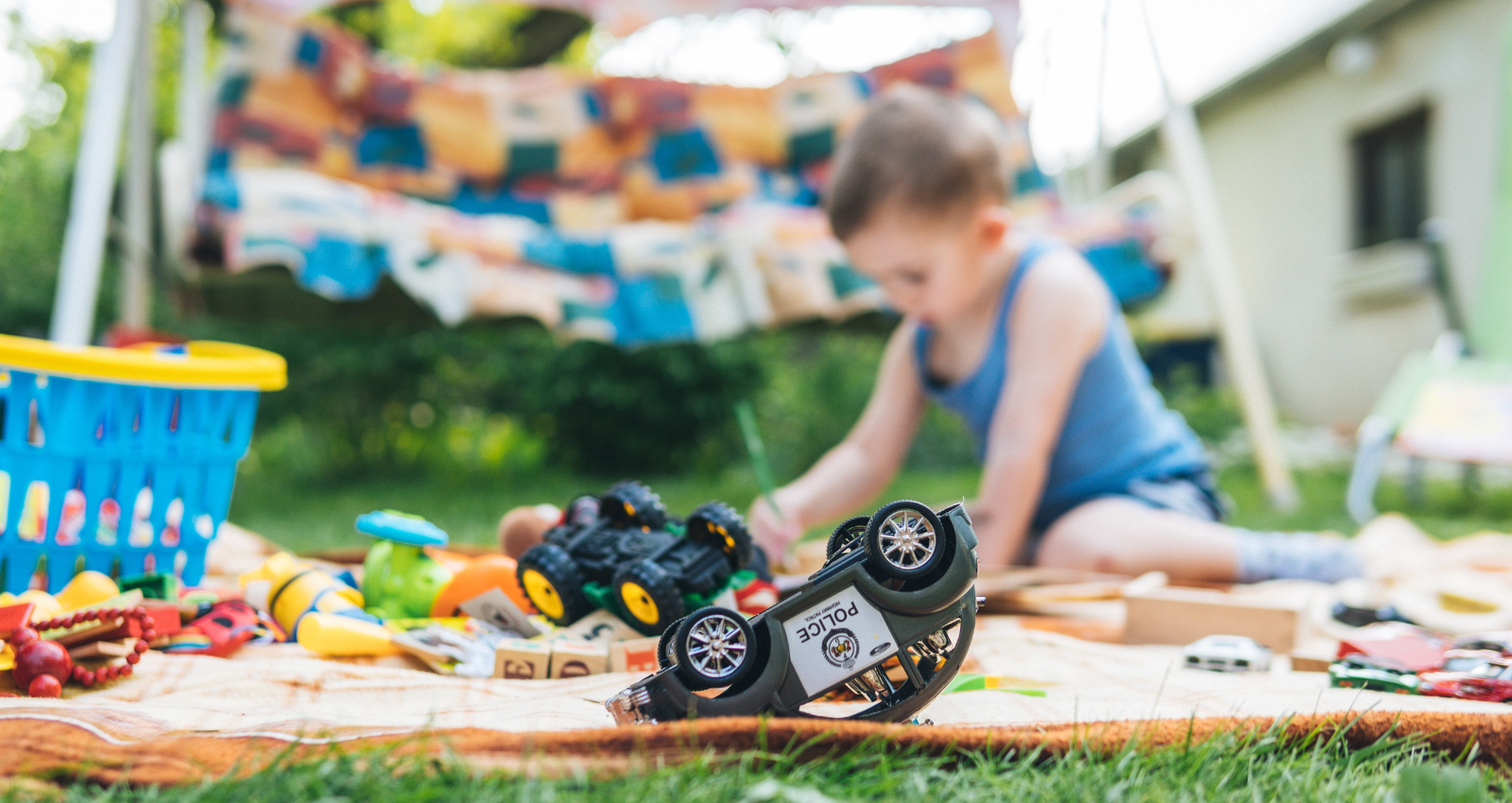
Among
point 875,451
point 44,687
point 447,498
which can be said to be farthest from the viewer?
point 447,498

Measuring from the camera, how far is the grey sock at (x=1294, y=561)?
1.26 meters

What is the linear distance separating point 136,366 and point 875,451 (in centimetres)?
107

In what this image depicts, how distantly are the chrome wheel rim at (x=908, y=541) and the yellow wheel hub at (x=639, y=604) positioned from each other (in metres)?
0.24

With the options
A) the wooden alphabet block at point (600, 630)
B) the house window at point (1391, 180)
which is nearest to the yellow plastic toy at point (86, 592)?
the wooden alphabet block at point (600, 630)

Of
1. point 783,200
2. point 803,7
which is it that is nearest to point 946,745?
point 803,7

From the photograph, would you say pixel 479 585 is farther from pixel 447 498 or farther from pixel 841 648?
pixel 447 498

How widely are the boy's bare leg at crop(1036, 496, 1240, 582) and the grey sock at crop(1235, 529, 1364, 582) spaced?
0.05ft

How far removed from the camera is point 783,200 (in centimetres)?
283

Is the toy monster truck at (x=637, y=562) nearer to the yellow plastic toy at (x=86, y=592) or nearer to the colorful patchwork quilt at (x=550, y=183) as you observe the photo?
the yellow plastic toy at (x=86, y=592)

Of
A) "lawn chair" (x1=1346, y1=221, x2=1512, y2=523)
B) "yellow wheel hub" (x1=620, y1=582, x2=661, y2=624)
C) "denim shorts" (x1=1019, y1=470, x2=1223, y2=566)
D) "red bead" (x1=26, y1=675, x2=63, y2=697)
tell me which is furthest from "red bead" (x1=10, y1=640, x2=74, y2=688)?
"lawn chair" (x1=1346, y1=221, x2=1512, y2=523)

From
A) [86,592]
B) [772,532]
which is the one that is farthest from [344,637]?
[772,532]

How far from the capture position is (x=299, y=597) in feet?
2.74

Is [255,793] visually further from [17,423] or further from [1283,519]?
[1283,519]

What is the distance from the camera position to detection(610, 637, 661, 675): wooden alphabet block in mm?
694
